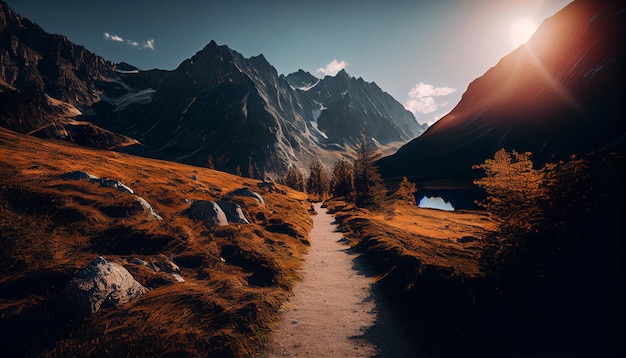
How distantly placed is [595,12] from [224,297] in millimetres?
255826

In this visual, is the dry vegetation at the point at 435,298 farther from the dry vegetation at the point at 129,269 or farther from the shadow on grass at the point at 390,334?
the dry vegetation at the point at 129,269

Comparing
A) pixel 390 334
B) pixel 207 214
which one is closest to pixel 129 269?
pixel 207 214

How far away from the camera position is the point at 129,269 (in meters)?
15.7

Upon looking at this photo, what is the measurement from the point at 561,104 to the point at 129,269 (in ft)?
683

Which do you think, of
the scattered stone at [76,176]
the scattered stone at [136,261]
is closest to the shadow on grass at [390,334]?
the scattered stone at [136,261]

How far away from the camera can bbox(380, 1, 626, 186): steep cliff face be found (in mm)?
123625

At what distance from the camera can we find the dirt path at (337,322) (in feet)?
37.8

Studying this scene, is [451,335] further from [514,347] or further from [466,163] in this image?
[466,163]

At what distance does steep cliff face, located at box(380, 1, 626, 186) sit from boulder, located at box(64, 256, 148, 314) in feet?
492

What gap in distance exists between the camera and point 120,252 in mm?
18500

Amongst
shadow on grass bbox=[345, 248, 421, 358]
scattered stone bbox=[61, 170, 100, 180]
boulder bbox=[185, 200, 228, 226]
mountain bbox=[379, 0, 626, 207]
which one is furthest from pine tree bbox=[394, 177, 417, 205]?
mountain bbox=[379, 0, 626, 207]

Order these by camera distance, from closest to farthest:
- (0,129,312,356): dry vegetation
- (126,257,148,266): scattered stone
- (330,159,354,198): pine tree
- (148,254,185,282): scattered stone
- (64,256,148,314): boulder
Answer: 1. (0,129,312,356): dry vegetation
2. (64,256,148,314): boulder
3. (126,257,148,266): scattered stone
4. (148,254,185,282): scattered stone
5. (330,159,354,198): pine tree

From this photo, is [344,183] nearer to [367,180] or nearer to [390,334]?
[367,180]

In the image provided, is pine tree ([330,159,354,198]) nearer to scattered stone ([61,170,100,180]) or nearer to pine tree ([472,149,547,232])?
scattered stone ([61,170,100,180])
